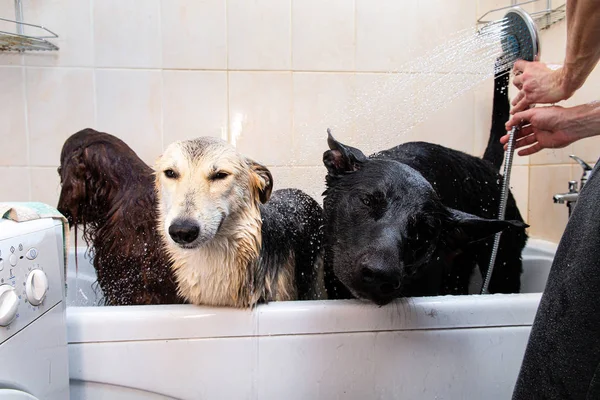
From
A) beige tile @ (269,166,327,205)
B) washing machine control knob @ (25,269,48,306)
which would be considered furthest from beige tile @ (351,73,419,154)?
washing machine control knob @ (25,269,48,306)

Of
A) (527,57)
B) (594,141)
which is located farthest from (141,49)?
(594,141)

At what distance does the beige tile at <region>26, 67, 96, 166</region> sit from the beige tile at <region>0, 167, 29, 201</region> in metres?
0.08

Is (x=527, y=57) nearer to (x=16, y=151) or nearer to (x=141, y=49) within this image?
(x=141, y=49)

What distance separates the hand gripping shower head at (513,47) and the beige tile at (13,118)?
2.19 meters

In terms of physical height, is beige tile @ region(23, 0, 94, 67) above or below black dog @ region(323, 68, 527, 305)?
above

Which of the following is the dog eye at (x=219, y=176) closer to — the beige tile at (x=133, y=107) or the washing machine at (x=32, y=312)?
the washing machine at (x=32, y=312)

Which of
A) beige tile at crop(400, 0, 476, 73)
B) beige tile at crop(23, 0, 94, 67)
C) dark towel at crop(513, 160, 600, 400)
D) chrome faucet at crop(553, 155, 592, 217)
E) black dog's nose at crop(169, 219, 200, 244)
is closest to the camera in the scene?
dark towel at crop(513, 160, 600, 400)

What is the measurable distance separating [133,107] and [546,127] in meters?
1.84

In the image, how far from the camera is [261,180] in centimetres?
112

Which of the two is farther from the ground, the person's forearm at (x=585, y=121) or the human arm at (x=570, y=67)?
the human arm at (x=570, y=67)

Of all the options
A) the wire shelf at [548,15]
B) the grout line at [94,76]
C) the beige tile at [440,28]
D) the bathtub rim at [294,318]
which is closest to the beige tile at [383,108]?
the beige tile at [440,28]

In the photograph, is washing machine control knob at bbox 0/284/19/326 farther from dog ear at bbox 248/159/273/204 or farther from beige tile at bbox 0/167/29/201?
beige tile at bbox 0/167/29/201

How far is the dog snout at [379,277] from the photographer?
0.91m

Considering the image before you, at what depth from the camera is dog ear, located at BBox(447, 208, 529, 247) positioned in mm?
1012
